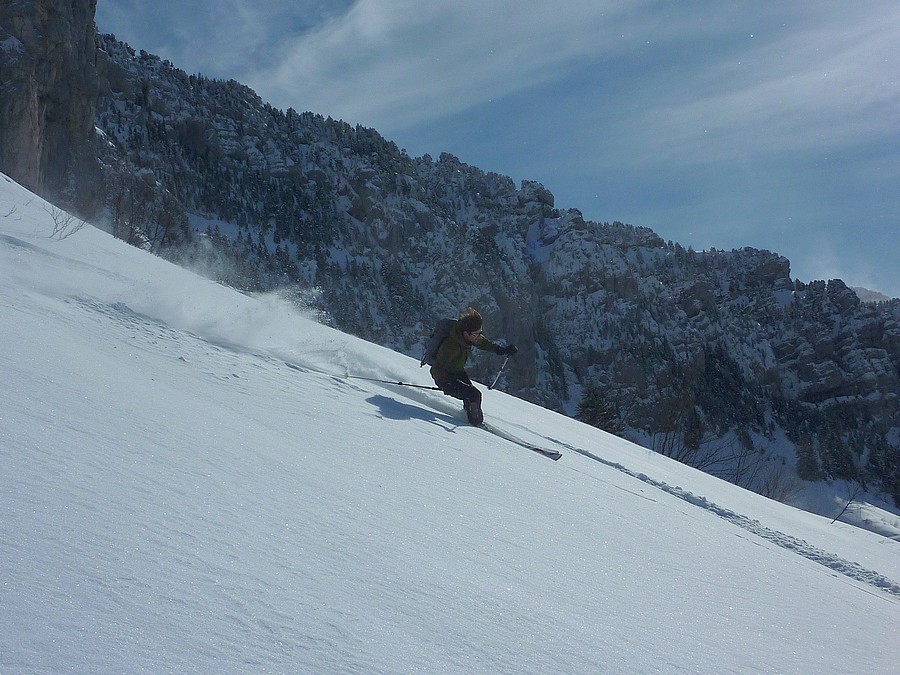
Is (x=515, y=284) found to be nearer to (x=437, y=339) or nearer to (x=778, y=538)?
(x=437, y=339)

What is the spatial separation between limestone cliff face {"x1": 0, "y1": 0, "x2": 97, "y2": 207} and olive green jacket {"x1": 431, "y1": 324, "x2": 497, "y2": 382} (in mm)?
37410

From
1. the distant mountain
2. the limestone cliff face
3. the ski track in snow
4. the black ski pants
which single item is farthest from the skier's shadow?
the distant mountain

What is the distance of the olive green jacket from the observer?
345 inches

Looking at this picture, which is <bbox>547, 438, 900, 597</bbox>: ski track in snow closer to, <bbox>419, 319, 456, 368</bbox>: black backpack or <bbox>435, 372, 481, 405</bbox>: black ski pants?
<bbox>435, 372, 481, 405</bbox>: black ski pants

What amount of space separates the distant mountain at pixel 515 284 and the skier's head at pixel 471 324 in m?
86.4

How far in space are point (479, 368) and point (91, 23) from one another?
6236 cm

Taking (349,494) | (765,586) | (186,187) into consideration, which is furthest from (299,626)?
(186,187)

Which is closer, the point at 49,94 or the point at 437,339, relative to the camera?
the point at 437,339

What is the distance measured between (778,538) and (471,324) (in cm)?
421

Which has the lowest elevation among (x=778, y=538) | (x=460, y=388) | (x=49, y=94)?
(x=778, y=538)

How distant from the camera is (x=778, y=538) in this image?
6844 millimetres

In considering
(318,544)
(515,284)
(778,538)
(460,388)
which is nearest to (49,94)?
(460,388)

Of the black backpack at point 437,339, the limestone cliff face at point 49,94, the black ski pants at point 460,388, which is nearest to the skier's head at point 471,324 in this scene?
the black backpack at point 437,339

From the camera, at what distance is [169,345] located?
6.32 meters
